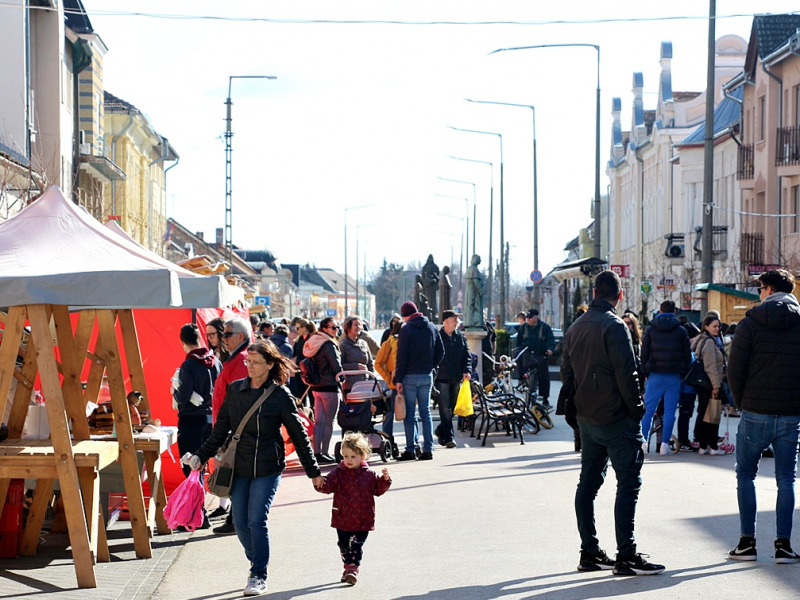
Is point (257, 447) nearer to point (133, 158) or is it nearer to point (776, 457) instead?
point (776, 457)

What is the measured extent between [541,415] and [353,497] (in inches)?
460

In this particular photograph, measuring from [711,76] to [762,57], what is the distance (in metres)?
Answer: 19.3

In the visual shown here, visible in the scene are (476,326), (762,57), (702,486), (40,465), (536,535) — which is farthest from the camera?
(762,57)

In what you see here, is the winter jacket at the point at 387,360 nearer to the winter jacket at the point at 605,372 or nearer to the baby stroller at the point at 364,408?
the baby stroller at the point at 364,408

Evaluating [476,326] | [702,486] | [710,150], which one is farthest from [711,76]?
[702,486]

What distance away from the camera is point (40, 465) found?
8766 millimetres

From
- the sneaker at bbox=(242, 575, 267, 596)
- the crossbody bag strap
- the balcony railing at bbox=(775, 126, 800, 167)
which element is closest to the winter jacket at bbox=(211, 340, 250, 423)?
the crossbody bag strap

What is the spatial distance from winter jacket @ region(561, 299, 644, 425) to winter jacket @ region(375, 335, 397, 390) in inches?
346

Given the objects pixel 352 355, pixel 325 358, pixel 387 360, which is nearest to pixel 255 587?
pixel 325 358

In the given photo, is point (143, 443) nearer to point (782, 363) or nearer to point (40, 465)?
point (40, 465)

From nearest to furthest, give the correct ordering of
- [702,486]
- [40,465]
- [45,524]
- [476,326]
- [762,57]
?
1. [40,465]
2. [45,524]
3. [702,486]
4. [476,326]
5. [762,57]

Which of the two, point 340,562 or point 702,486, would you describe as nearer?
point 340,562

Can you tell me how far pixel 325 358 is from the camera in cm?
1543

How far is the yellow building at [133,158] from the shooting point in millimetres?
50125
